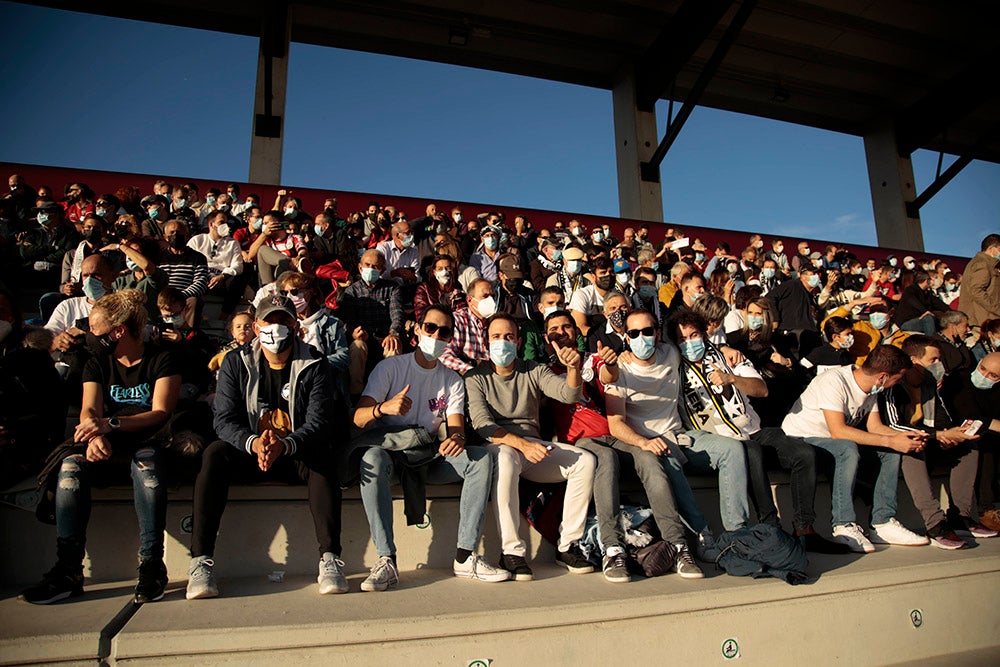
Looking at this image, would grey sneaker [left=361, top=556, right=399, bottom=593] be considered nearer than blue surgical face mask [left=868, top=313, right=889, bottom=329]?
Yes

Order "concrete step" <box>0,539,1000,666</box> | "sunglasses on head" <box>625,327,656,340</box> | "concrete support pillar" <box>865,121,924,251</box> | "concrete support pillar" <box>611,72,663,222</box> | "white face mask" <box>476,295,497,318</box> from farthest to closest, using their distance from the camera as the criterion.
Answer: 1. "concrete support pillar" <box>865,121,924,251</box>
2. "concrete support pillar" <box>611,72,663,222</box>
3. "white face mask" <box>476,295,497,318</box>
4. "sunglasses on head" <box>625,327,656,340</box>
5. "concrete step" <box>0,539,1000,666</box>

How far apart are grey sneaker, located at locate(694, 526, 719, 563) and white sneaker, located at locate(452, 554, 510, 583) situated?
122 centimetres

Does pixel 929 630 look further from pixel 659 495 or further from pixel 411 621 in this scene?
pixel 411 621

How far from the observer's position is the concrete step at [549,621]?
7.66ft

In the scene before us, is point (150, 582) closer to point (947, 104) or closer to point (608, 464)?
point (608, 464)

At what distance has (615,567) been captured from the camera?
3.16m

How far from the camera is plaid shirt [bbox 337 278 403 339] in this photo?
18.9 feet

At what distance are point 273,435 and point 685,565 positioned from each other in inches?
88.1

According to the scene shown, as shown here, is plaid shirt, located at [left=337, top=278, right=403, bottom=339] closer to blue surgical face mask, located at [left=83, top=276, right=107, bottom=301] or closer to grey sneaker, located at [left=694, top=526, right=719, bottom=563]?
blue surgical face mask, located at [left=83, top=276, right=107, bottom=301]

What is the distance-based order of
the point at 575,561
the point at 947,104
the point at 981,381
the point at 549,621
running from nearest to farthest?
the point at 549,621 < the point at 575,561 < the point at 981,381 < the point at 947,104

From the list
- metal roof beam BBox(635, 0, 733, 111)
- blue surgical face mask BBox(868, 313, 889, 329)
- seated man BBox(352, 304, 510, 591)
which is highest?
metal roof beam BBox(635, 0, 733, 111)

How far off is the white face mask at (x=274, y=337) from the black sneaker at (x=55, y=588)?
53.4 inches

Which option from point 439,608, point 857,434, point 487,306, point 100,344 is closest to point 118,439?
point 100,344

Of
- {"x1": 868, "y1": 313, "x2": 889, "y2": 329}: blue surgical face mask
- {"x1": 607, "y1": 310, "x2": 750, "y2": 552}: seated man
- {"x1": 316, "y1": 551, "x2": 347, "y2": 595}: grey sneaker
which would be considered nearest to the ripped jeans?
{"x1": 316, "y1": 551, "x2": 347, "y2": 595}: grey sneaker
